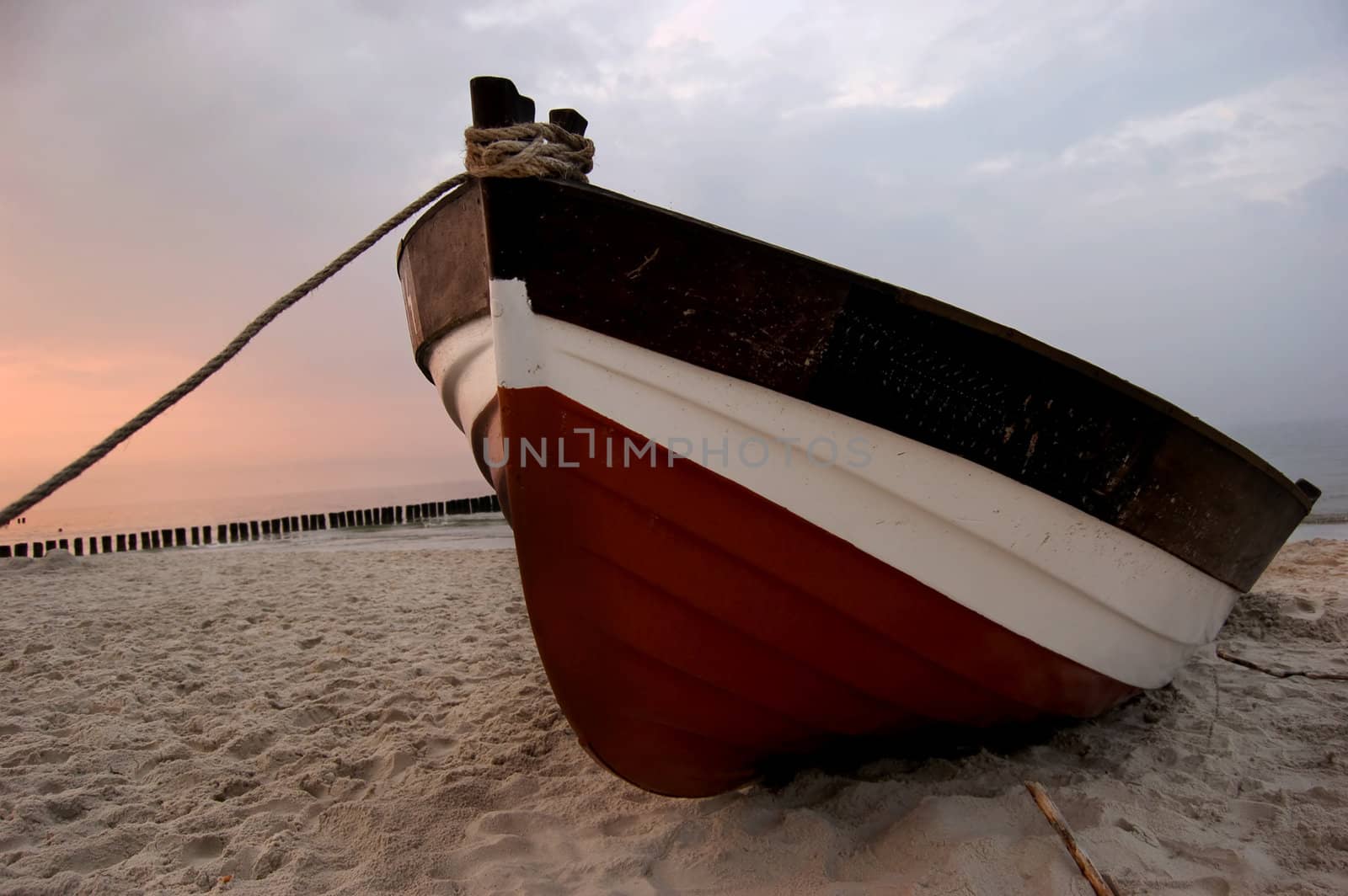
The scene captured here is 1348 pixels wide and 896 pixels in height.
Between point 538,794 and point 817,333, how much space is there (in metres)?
1.84

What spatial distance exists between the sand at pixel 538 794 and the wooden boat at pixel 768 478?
0.28 m

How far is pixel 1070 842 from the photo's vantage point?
6.13 feet

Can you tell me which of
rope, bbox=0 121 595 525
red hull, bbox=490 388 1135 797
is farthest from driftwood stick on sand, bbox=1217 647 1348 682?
rope, bbox=0 121 595 525

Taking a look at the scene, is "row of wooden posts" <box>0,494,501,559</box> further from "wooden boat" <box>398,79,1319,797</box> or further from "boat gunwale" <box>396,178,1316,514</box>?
"boat gunwale" <box>396,178,1316,514</box>

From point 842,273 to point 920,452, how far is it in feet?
1.65

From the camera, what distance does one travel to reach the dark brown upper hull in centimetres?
175

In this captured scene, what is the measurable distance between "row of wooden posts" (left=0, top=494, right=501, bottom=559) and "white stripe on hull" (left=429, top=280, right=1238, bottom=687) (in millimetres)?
9329

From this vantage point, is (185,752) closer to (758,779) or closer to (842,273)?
(758,779)

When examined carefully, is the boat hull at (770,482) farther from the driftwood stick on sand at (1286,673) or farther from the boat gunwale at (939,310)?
the driftwood stick on sand at (1286,673)

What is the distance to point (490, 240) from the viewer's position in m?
1.78

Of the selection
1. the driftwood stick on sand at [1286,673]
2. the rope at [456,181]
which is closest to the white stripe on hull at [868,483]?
the rope at [456,181]

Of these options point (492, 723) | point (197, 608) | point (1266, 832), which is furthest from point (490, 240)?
point (197, 608)

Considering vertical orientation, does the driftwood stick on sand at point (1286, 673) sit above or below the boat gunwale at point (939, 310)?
below

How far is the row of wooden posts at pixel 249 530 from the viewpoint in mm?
10898
